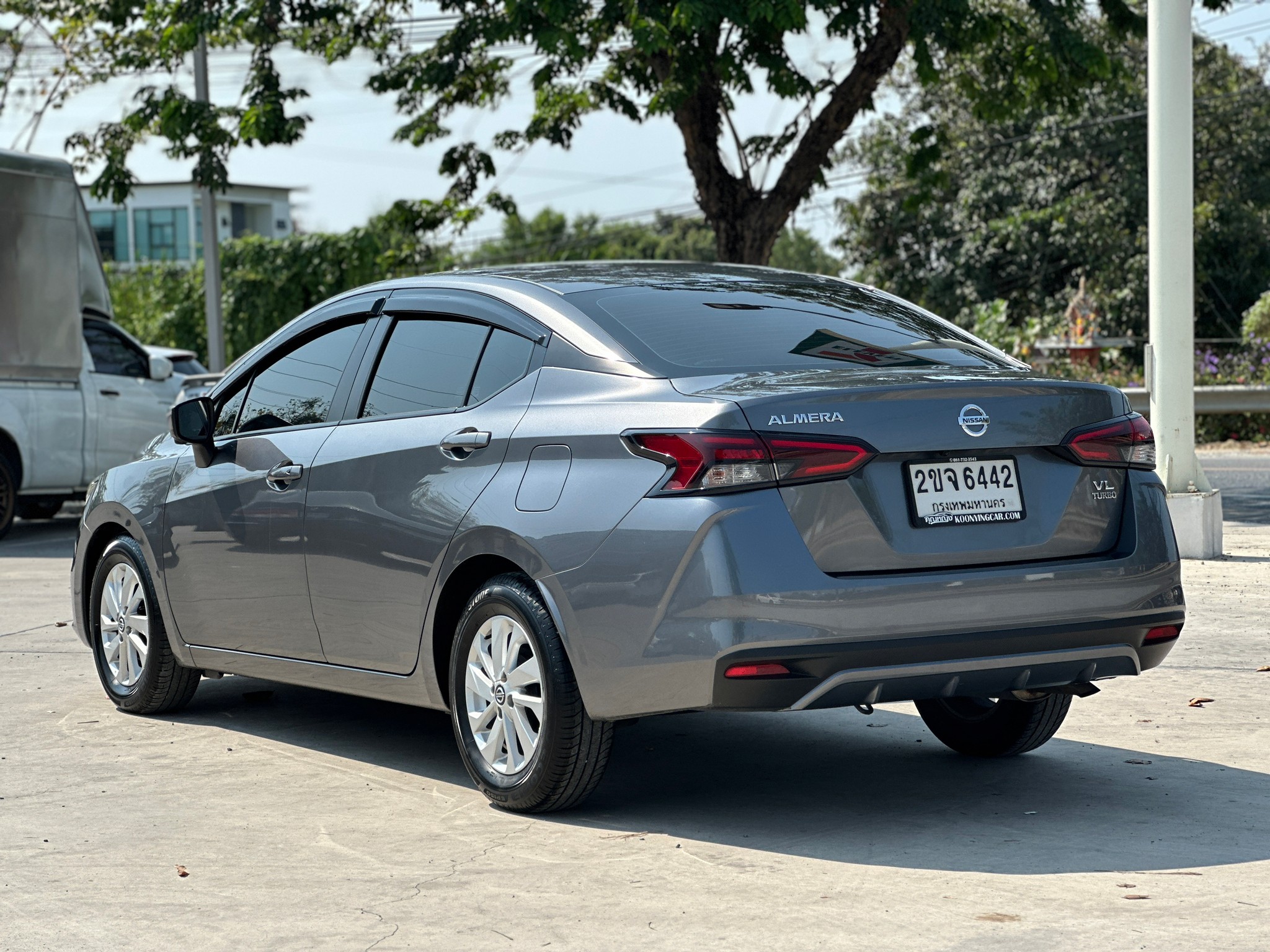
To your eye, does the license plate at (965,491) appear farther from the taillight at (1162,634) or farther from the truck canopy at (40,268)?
the truck canopy at (40,268)

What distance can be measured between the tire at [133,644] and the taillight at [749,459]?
3041 mm

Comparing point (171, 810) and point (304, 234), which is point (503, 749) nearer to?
point (171, 810)

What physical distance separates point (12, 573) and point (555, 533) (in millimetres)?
8710

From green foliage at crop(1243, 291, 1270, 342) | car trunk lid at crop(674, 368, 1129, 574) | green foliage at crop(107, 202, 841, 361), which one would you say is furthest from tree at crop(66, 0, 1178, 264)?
green foliage at crop(107, 202, 841, 361)

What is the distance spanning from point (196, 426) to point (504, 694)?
2093 mm

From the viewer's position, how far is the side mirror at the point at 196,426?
651 centimetres

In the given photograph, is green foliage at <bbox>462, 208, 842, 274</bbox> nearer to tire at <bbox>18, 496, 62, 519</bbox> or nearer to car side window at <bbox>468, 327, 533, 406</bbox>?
tire at <bbox>18, 496, 62, 519</bbox>

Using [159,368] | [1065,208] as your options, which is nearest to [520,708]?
[159,368]

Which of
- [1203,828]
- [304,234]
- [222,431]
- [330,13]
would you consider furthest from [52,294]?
[304,234]

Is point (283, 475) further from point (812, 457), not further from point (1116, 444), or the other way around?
point (1116, 444)

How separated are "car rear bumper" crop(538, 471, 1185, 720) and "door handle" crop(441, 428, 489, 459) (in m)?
0.59

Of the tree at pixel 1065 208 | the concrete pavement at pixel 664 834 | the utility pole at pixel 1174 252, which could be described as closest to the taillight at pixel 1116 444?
the concrete pavement at pixel 664 834

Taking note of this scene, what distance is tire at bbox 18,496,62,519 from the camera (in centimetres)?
1745

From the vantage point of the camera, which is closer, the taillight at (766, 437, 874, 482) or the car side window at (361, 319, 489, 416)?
the taillight at (766, 437, 874, 482)
